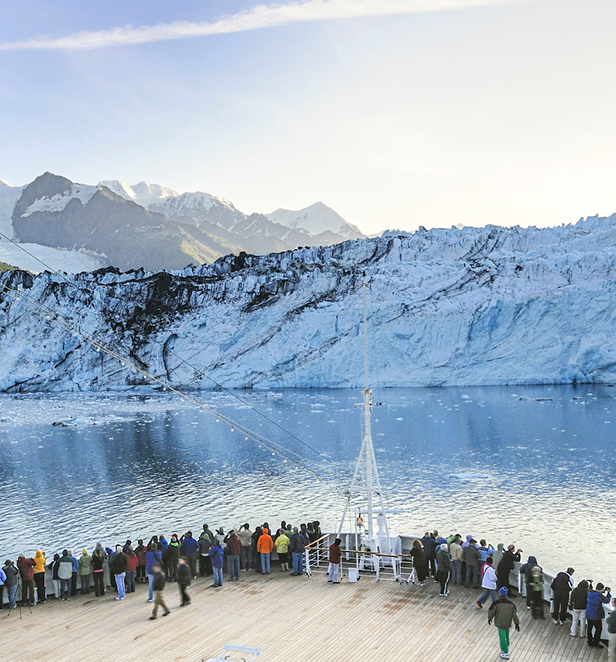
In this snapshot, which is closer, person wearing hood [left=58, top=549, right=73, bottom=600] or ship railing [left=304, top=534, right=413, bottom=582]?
person wearing hood [left=58, top=549, right=73, bottom=600]

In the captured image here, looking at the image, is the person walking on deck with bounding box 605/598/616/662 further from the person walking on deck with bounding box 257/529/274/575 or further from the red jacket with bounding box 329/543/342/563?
the person walking on deck with bounding box 257/529/274/575

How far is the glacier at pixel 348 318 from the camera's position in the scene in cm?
6400

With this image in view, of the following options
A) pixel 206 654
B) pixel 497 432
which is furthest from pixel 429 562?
pixel 497 432

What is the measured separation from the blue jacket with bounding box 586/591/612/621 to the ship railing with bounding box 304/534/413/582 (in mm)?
3636

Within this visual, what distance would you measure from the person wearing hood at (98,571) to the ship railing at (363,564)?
398 centimetres

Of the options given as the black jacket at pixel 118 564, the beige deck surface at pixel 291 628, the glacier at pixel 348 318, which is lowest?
the beige deck surface at pixel 291 628

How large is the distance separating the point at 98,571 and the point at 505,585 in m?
7.49

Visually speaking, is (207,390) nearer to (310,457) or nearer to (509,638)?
(310,457)

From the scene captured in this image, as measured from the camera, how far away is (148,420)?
52.7m

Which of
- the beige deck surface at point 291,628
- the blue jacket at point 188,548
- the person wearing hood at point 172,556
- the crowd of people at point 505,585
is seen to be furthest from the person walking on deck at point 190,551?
the crowd of people at point 505,585

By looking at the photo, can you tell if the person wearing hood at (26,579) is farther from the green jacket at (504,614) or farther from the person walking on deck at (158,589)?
the green jacket at (504,614)

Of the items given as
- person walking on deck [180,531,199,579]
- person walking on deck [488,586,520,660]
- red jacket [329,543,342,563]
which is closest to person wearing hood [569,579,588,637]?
person walking on deck [488,586,520,660]

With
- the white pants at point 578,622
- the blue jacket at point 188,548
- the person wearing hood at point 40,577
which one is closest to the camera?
the white pants at point 578,622

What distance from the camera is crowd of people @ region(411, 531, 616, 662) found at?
904 centimetres
